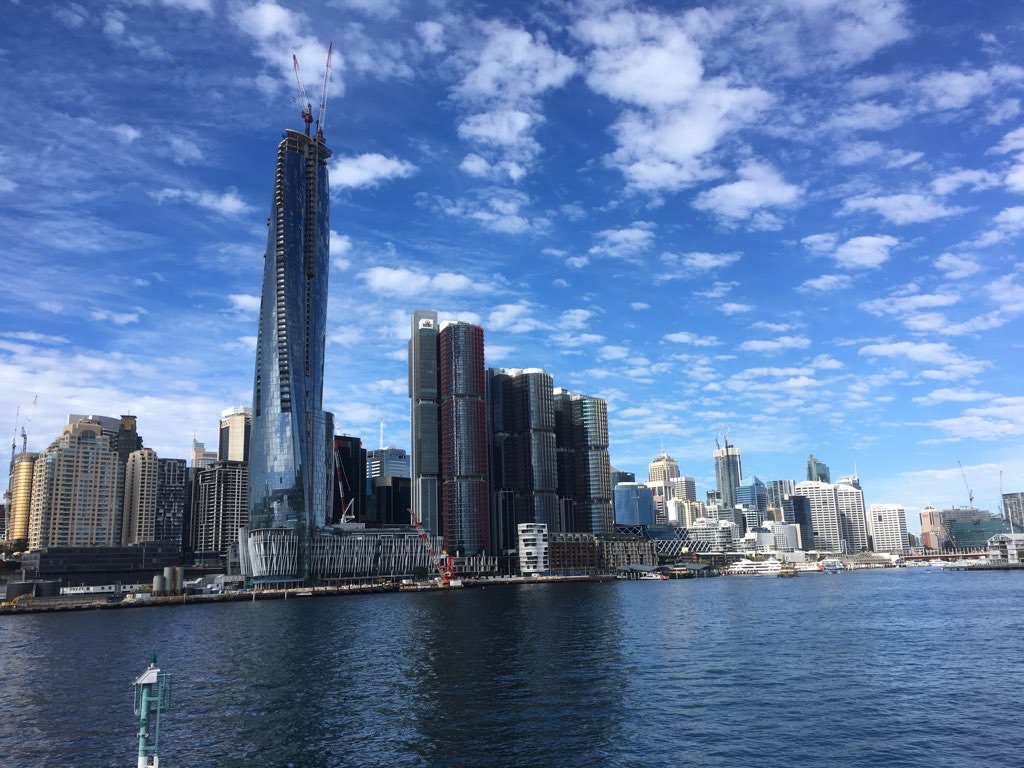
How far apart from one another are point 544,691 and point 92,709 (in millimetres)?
42435

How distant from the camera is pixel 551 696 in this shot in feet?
236

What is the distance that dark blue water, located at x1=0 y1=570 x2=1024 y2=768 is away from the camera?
54.4m

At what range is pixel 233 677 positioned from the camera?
8844 centimetres

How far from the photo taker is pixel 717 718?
203 ft

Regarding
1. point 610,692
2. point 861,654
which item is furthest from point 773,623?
point 610,692

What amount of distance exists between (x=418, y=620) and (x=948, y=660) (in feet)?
341

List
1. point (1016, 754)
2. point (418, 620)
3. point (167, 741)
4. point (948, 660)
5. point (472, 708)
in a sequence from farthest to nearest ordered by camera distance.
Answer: point (418, 620)
point (948, 660)
point (472, 708)
point (167, 741)
point (1016, 754)

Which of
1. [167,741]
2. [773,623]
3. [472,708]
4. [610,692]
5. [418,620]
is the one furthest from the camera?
[418,620]

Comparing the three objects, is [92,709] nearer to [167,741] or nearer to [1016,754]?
[167,741]

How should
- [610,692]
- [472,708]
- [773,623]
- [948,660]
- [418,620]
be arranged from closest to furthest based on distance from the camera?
1. [472,708]
2. [610,692]
3. [948,660]
4. [773,623]
5. [418,620]

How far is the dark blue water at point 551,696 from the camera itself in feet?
178

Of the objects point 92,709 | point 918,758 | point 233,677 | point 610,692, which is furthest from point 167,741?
Answer: point 918,758

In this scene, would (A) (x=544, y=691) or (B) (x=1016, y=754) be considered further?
(A) (x=544, y=691)

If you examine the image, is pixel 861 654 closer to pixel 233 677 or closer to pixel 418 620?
pixel 233 677
